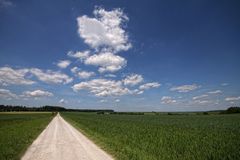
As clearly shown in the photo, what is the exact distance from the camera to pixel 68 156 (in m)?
11.0

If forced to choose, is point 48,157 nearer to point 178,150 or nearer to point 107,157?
point 107,157

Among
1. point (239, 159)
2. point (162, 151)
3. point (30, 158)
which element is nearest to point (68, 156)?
point (30, 158)

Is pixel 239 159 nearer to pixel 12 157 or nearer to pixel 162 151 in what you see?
pixel 162 151

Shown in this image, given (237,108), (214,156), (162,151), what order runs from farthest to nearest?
(237,108)
(162,151)
(214,156)

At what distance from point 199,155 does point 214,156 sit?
31.3 inches

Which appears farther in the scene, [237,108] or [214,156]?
[237,108]

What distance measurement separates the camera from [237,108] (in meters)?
122

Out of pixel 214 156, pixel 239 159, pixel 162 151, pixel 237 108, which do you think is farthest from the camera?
pixel 237 108

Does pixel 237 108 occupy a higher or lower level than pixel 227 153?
higher

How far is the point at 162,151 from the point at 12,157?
28.8ft

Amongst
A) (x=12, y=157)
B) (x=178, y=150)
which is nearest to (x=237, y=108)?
(x=178, y=150)

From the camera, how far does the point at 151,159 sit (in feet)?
34.6

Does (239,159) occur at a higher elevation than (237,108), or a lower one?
lower

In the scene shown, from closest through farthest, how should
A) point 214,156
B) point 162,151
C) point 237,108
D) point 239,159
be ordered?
point 239,159, point 214,156, point 162,151, point 237,108
